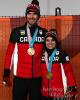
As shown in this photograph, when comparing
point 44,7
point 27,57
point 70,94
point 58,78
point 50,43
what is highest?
point 44,7

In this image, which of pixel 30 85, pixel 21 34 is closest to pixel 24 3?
pixel 21 34

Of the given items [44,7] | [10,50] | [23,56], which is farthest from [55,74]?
Answer: [44,7]

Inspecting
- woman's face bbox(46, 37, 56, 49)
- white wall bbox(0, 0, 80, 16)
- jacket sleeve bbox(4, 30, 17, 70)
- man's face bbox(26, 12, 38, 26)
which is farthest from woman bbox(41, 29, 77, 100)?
white wall bbox(0, 0, 80, 16)

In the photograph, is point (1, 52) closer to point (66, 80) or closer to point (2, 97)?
point (2, 97)

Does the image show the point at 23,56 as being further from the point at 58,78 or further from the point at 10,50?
the point at 58,78

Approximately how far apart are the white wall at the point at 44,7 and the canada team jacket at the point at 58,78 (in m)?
1.25

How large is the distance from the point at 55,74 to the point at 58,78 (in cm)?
5

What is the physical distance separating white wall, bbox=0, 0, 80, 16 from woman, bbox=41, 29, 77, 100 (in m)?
1.21

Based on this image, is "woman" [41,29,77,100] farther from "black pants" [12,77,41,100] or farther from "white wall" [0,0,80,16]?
"white wall" [0,0,80,16]

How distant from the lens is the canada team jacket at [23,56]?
3209mm

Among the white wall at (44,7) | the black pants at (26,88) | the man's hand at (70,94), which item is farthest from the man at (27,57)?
the white wall at (44,7)

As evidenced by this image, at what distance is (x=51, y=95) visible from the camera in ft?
10.6

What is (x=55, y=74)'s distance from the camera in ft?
10.6

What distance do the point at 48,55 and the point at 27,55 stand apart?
0.22 m
